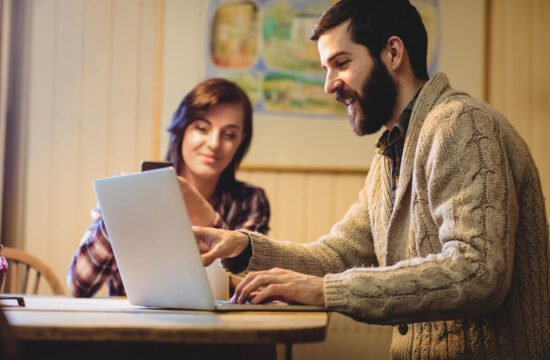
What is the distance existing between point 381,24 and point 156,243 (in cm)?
81

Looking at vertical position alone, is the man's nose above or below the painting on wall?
below

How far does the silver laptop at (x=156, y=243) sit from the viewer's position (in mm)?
1203

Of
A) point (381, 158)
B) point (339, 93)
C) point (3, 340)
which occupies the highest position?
point (339, 93)

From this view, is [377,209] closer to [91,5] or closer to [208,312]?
[208,312]

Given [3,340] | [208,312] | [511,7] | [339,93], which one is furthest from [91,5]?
[3,340]

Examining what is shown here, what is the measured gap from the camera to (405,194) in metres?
1.57

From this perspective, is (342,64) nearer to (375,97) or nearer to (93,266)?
(375,97)

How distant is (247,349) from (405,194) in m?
0.60

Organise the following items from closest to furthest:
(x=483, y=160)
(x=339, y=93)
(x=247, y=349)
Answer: (x=247, y=349) < (x=483, y=160) < (x=339, y=93)

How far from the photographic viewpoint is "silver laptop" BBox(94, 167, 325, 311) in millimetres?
1203

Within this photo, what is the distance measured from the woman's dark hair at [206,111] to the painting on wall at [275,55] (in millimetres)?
322

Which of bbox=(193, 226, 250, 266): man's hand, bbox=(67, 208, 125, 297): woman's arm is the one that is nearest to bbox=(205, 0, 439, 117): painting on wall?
bbox=(67, 208, 125, 297): woman's arm

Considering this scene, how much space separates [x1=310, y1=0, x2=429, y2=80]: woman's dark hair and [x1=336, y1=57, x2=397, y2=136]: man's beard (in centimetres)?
5

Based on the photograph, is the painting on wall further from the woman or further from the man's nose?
the man's nose
